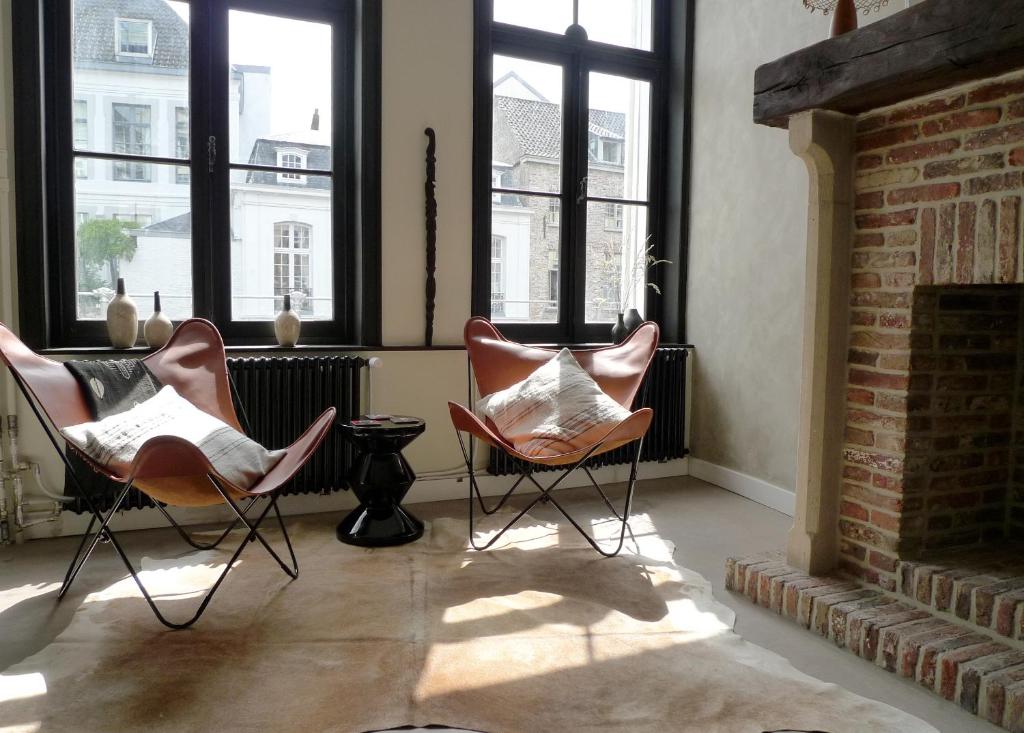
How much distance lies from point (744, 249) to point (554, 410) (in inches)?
62.7

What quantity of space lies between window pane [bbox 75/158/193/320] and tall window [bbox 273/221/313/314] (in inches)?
15.8

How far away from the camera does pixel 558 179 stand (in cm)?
431

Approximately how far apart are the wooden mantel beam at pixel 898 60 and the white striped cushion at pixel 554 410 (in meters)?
1.28

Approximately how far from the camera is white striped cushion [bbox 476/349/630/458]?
9.96 feet

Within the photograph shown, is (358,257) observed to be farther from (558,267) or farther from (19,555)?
(19,555)

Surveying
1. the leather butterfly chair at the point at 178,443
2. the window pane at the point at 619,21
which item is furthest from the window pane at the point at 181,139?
the window pane at the point at 619,21

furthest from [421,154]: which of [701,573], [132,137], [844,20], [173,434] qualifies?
[701,573]

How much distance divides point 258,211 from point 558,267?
1679 millimetres

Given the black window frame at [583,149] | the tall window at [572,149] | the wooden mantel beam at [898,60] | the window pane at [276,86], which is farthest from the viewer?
the tall window at [572,149]

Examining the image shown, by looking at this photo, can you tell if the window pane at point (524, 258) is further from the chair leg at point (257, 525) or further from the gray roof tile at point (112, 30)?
the chair leg at point (257, 525)

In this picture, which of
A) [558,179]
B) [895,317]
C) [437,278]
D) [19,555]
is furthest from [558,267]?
[19,555]

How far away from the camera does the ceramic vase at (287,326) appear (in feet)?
11.6

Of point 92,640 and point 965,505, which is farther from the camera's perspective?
point 965,505

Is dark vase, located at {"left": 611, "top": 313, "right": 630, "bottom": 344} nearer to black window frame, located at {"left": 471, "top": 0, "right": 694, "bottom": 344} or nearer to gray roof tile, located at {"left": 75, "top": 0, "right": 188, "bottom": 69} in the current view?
black window frame, located at {"left": 471, "top": 0, "right": 694, "bottom": 344}
